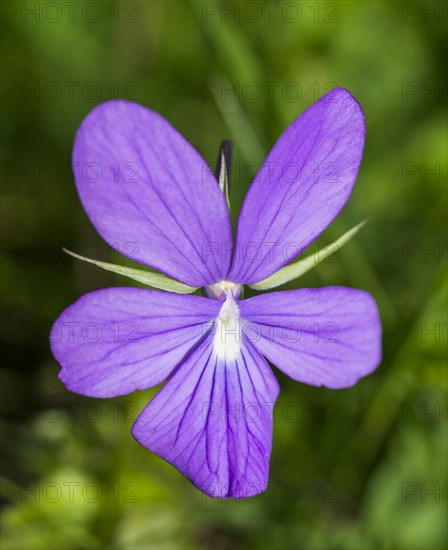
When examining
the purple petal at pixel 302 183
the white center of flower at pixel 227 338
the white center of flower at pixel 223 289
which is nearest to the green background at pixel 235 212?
the white center of flower at pixel 227 338

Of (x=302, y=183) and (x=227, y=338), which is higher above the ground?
(x=302, y=183)

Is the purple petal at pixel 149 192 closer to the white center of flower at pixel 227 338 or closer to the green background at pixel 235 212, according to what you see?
the white center of flower at pixel 227 338

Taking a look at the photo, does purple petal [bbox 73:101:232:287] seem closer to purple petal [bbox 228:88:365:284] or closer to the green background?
purple petal [bbox 228:88:365:284]

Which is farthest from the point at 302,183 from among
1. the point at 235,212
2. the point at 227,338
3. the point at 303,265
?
the point at 235,212

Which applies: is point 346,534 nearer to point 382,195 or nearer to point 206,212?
point 382,195

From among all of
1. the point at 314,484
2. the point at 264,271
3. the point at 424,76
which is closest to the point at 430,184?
the point at 424,76

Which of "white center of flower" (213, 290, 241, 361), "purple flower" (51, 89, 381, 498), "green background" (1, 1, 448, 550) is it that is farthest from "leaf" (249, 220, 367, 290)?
"green background" (1, 1, 448, 550)

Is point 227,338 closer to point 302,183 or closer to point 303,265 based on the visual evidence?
point 303,265
